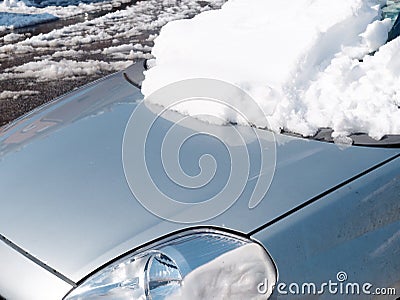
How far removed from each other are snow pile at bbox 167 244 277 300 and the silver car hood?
9 centimetres

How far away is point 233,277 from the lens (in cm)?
168

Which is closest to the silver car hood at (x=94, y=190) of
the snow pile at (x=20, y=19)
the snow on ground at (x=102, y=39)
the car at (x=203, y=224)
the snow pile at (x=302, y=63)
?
the car at (x=203, y=224)

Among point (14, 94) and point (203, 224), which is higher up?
point (203, 224)

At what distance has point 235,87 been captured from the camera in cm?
235

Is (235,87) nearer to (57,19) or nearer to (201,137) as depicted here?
(201,137)

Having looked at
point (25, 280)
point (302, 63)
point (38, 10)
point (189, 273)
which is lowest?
point (38, 10)

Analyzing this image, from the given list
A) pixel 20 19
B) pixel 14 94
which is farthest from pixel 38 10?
pixel 14 94

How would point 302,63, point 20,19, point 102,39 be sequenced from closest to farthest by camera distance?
point 302,63 < point 102,39 < point 20,19

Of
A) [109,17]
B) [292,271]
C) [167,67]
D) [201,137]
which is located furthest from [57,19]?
[292,271]

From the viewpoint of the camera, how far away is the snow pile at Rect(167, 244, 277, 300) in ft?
5.38

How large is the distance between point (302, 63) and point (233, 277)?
1.02 m

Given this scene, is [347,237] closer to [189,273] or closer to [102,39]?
[189,273]

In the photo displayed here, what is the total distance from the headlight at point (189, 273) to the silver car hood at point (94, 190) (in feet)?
0.15

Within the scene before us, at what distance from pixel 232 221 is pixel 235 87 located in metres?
0.72
